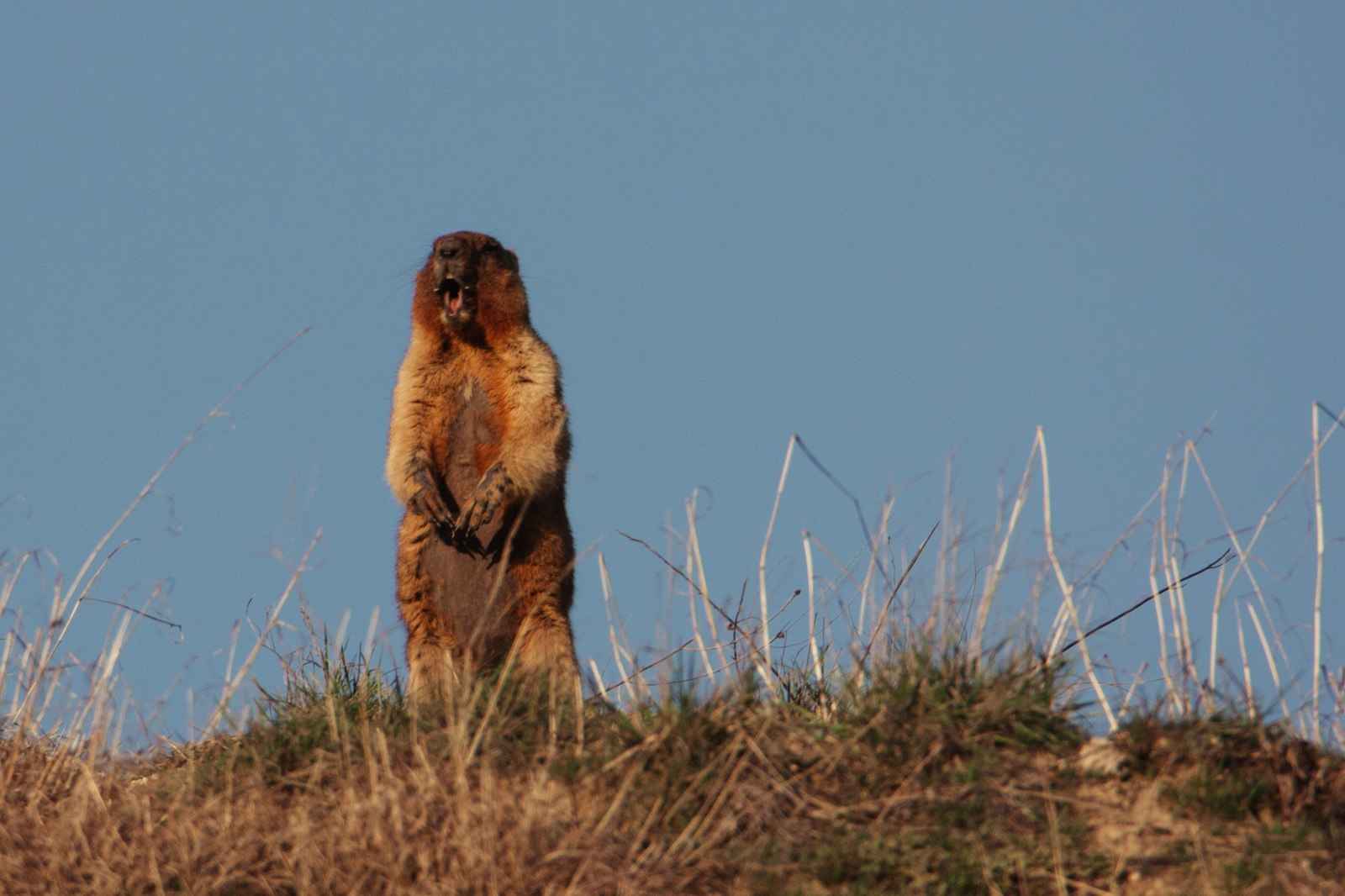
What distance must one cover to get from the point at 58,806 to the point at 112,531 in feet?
4.53

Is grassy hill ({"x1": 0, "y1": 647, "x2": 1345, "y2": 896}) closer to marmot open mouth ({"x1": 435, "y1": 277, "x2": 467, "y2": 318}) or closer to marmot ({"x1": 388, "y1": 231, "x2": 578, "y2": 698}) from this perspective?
marmot ({"x1": 388, "y1": 231, "x2": 578, "y2": 698})

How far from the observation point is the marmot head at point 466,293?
7.34m

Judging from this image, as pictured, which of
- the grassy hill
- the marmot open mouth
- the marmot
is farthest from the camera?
the marmot open mouth

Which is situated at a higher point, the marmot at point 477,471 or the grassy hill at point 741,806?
the marmot at point 477,471

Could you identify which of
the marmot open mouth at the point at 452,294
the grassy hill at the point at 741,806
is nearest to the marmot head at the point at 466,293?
the marmot open mouth at the point at 452,294

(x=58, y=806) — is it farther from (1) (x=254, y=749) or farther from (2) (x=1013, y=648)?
(2) (x=1013, y=648)

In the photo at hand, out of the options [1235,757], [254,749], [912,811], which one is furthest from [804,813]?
[254,749]

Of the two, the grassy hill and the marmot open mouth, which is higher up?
the marmot open mouth

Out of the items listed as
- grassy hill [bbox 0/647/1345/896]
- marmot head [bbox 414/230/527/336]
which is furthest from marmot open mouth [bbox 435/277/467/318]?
grassy hill [bbox 0/647/1345/896]

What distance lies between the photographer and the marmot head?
24.1 ft

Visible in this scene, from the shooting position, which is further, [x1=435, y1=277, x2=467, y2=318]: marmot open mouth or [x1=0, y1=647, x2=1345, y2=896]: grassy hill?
[x1=435, y1=277, x2=467, y2=318]: marmot open mouth

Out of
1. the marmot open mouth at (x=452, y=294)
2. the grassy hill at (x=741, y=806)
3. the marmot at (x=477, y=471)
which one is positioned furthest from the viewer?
the marmot open mouth at (x=452, y=294)

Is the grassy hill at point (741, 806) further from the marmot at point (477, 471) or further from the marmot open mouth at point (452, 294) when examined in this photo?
the marmot open mouth at point (452, 294)

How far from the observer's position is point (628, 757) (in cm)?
509
